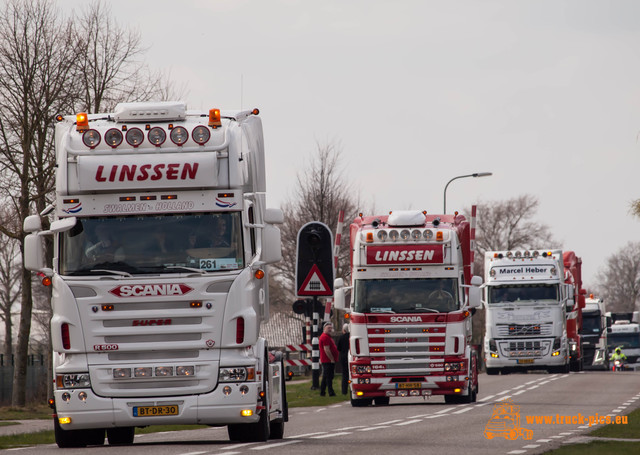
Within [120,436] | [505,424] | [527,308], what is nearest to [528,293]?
[527,308]

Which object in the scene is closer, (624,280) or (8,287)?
(8,287)

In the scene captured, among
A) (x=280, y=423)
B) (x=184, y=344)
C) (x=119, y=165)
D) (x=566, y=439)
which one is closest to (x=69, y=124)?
(x=119, y=165)

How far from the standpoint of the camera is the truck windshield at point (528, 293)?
40.0m

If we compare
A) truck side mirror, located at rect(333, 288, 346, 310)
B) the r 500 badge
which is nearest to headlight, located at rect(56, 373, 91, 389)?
the r 500 badge

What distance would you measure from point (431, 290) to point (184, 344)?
1160 cm

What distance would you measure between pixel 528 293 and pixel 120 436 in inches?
990

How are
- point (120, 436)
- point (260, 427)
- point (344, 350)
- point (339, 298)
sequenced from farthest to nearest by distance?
point (344, 350), point (339, 298), point (120, 436), point (260, 427)

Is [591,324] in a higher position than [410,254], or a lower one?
lower

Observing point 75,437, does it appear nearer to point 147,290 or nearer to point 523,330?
point 147,290

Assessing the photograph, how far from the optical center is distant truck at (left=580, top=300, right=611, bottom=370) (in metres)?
62.8

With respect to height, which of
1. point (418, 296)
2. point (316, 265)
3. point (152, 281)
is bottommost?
point (152, 281)

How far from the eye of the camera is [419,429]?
60.6 ft

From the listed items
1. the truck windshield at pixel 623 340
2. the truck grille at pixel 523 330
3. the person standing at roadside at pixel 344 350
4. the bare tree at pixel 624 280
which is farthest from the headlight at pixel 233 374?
the bare tree at pixel 624 280

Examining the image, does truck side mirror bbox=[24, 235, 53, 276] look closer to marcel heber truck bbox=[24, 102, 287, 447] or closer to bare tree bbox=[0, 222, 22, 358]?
marcel heber truck bbox=[24, 102, 287, 447]
